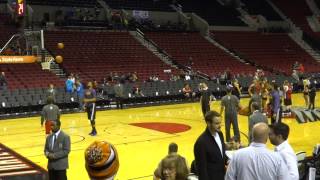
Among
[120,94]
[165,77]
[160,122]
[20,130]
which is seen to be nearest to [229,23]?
[165,77]

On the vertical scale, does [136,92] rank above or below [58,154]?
above

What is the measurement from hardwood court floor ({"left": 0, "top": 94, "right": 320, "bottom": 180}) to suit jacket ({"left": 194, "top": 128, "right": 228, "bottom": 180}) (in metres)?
4.31

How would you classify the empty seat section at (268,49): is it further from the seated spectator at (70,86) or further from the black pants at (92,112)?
the black pants at (92,112)

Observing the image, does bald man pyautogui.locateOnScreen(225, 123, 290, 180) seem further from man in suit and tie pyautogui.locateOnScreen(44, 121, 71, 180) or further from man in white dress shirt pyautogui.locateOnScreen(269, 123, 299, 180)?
man in suit and tie pyautogui.locateOnScreen(44, 121, 71, 180)

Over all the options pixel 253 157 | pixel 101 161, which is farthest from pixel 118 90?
pixel 101 161

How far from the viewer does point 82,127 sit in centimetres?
1775

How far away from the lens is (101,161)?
253 centimetres

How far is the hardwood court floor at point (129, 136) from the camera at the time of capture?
11.3 meters

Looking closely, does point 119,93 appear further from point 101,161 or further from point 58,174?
point 101,161

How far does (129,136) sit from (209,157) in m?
10.1

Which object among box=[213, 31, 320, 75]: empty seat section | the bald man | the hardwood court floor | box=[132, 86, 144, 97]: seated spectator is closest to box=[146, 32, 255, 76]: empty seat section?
box=[213, 31, 320, 75]: empty seat section

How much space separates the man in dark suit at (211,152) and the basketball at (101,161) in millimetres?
2902

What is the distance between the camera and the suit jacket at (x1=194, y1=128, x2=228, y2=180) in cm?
541

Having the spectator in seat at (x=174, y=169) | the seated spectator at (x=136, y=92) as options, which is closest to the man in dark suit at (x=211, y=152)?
the spectator in seat at (x=174, y=169)
